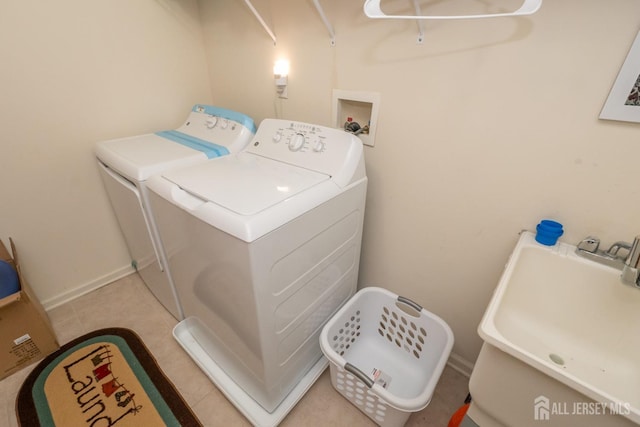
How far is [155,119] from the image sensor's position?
6.05ft

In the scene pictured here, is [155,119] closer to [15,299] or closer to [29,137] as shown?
[29,137]

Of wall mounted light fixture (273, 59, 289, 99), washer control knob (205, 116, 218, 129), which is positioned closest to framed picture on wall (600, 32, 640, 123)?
wall mounted light fixture (273, 59, 289, 99)

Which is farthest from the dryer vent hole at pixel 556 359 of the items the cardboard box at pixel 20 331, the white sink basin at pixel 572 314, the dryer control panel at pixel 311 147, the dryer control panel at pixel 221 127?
the cardboard box at pixel 20 331

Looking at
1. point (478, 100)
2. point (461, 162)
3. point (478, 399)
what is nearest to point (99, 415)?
point (478, 399)

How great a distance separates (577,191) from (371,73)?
0.87m

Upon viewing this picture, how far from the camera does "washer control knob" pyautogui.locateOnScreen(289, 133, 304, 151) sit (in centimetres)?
124

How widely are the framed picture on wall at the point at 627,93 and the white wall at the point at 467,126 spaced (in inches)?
0.8

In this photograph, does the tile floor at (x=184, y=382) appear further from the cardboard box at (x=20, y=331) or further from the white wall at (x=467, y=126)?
the white wall at (x=467, y=126)

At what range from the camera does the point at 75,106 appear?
4.97 ft

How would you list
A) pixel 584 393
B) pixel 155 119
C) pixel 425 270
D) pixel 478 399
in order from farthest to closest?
pixel 155 119 → pixel 425 270 → pixel 478 399 → pixel 584 393

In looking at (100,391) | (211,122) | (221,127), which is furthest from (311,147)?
(100,391)

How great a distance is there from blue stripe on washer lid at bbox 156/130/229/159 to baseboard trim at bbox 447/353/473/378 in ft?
5.24

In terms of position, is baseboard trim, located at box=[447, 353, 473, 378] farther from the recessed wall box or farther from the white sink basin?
the recessed wall box

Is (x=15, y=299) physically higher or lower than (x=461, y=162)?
lower
